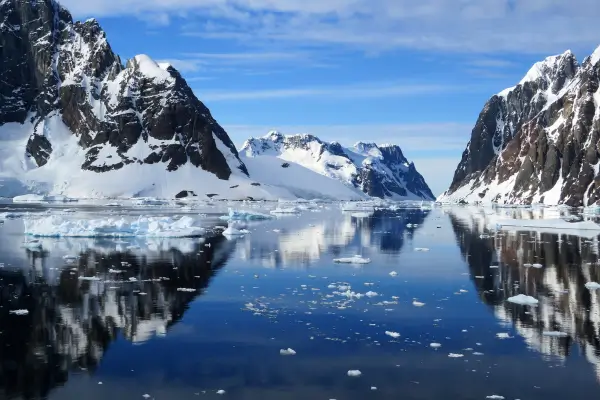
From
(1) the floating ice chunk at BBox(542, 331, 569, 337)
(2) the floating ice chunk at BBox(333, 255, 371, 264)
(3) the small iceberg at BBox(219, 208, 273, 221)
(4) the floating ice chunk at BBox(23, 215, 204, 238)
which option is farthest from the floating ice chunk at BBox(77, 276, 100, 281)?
(3) the small iceberg at BBox(219, 208, 273, 221)

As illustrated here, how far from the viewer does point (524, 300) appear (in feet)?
90.0

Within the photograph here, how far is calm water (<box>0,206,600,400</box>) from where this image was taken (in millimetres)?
17297

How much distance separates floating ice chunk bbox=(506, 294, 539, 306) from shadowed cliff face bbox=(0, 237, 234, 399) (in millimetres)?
13382

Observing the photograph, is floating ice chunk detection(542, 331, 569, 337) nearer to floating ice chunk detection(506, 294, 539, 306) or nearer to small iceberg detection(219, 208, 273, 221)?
floating ice chunk detection(506, 294, 539, 306)

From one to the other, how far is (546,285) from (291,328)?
14757mm

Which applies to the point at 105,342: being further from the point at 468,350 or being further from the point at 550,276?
the point at 550,276

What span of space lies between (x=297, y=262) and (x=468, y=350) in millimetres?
20452

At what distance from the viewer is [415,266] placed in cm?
3900

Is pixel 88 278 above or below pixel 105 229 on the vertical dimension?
below

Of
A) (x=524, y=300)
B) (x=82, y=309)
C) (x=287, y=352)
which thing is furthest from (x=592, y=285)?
(x=82, y=309)

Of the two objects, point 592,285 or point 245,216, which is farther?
point 245,216

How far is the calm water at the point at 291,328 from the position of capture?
56.7ft

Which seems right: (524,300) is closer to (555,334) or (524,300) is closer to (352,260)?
(555,334)

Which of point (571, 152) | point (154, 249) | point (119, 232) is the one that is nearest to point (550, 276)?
point (154, 249)
